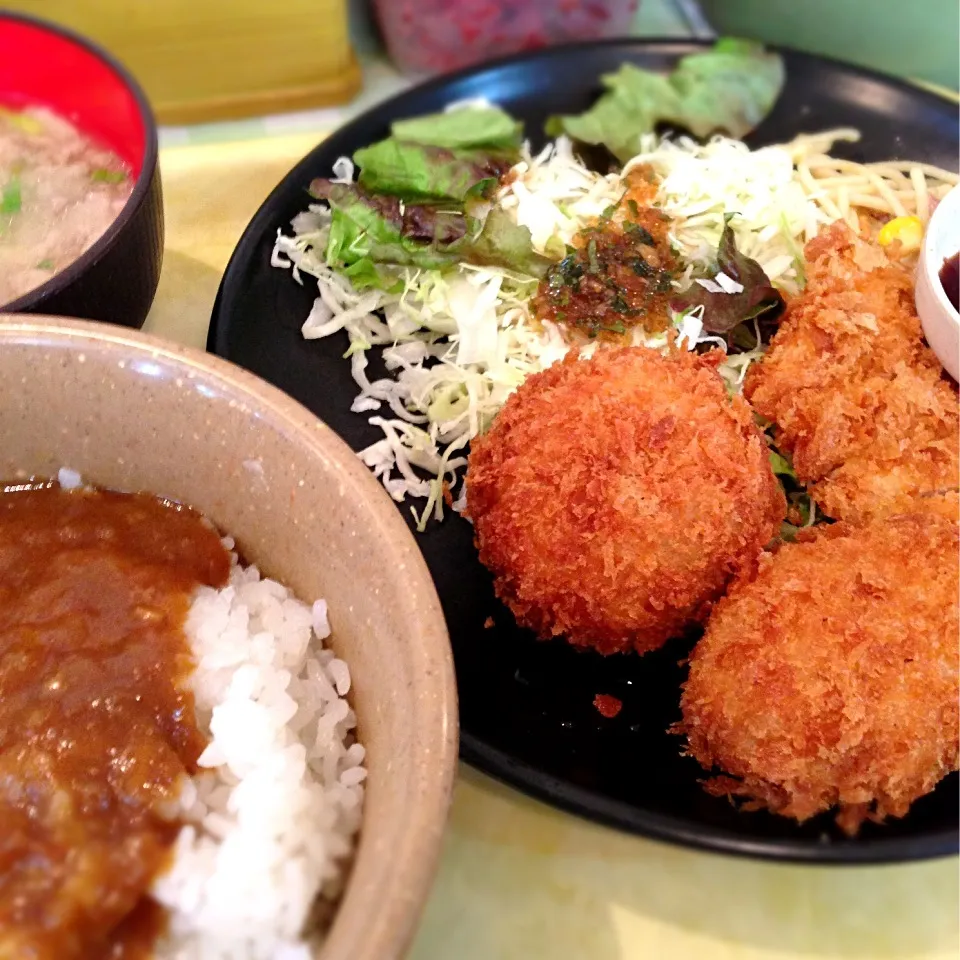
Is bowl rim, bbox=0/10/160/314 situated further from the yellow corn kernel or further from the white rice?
the yellow corn kernel

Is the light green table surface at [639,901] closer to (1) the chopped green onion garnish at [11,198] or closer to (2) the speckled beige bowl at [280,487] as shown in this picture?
(2) the speckled beige bowl at [280,487]

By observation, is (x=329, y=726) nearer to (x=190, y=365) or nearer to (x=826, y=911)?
(x=190, y=365)

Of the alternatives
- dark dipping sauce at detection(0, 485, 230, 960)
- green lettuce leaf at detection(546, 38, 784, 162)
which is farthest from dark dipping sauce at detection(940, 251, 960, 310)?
dark dipping sauce at detection(0, 485, 230, 960)

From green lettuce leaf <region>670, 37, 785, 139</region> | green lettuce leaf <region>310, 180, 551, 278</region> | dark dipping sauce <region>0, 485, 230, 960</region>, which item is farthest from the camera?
green lettuce leaf <region>670, 37, 785, 139</region>

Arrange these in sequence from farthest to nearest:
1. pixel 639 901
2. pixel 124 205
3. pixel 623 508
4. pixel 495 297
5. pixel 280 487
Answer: pixel 495 297
pixel 124 205
pixel 623 508
pixel 639 901
pixel 280 487

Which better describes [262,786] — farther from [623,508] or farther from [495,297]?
[495,297]

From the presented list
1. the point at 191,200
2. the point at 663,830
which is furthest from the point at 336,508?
the point at 191,200

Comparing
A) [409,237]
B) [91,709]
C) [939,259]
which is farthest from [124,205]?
[939,259]
